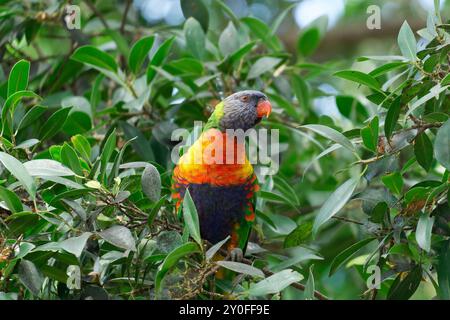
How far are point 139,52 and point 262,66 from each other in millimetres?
831

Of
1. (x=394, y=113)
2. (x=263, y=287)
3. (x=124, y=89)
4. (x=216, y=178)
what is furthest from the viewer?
(x=124, y=89)

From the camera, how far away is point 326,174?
506 cm

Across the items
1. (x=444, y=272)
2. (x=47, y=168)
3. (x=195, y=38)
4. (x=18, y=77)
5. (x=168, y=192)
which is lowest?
(x=444, y=272)

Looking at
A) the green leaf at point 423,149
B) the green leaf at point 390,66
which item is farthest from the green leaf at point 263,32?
the green leaf at point 423,149

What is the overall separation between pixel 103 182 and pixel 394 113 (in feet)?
4.40

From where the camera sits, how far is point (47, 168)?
2.83m

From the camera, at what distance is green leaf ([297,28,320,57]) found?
518 centimetres

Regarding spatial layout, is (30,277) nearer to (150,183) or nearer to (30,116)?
(150,183)

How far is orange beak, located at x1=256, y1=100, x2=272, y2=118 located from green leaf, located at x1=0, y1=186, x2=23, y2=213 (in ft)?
5.58

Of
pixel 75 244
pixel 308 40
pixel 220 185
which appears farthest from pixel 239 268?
pixel 308 40

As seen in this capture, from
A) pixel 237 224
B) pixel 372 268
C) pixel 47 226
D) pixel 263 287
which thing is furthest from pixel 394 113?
pixel 47 226

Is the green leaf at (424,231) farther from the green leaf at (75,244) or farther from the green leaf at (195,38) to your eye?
the green leaf at (195,38)
